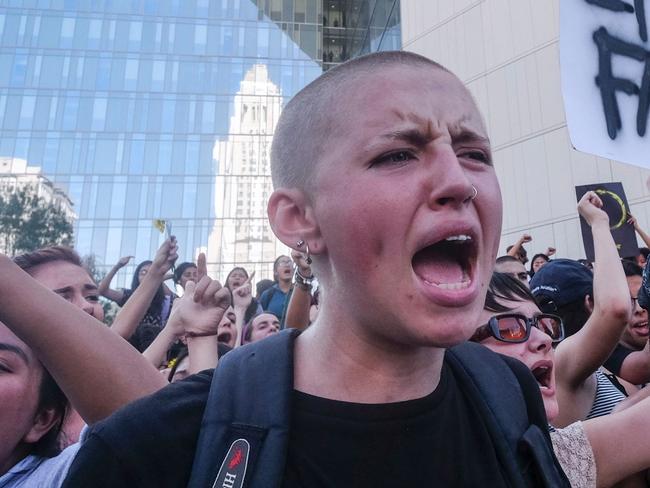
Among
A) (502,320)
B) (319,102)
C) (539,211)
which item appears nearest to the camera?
(319,102)

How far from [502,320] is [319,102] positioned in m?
1.02

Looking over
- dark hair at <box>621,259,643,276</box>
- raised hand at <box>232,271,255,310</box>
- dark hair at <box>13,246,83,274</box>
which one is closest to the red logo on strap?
dark hair at <box>13,246,83,274</box>

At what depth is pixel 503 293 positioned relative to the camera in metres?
1.83

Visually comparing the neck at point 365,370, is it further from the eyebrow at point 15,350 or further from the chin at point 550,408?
the eyebrow at point 15,350

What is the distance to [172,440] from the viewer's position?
825 mm

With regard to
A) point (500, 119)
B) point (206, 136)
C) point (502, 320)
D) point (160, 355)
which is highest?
point (206, 136)

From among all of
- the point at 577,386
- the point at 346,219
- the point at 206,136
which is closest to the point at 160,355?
the point at 346,219

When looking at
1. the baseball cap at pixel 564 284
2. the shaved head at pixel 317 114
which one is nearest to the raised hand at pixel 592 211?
the baseball cap at pixel 564 284

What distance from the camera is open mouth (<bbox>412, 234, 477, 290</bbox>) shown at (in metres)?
0.92

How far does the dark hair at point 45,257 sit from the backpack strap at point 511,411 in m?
1.89

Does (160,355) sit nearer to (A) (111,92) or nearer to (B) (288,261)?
(B) (288,261)

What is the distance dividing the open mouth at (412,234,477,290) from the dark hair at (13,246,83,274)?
6.15ft

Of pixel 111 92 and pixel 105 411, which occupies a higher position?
pixel 111 92

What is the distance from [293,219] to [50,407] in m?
1.17
